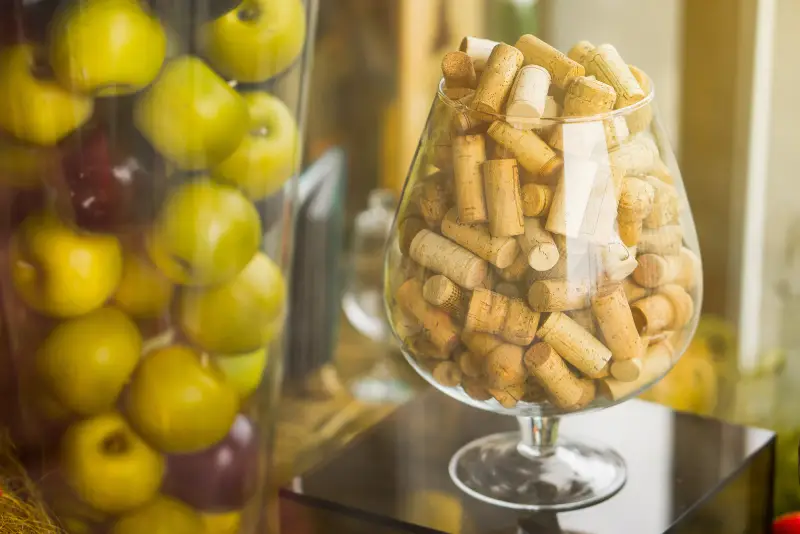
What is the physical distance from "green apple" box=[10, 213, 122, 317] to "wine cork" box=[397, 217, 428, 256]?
0.14m

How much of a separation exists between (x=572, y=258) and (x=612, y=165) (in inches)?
1.9

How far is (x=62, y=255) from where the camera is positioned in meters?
0.53

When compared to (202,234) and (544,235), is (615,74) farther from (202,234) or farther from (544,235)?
(202,234)

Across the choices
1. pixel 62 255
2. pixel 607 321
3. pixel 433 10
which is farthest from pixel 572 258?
pixel 433 10

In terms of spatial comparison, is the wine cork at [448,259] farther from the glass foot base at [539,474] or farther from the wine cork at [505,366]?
the glass foot base at [539,474]

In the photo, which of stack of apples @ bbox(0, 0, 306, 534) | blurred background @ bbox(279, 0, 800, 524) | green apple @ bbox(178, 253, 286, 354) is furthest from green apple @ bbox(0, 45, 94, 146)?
blurred background @ bbox(279, 0, 800, 524)

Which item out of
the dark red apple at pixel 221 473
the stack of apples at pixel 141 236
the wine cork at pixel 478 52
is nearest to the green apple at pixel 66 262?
the stack of apples at pixel 141 236

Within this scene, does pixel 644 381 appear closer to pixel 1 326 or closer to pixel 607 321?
pixel 607 321

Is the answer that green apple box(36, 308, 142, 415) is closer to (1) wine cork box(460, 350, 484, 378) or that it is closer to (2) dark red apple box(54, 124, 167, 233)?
(2) dark red apple box(54, 124, 167, 233)

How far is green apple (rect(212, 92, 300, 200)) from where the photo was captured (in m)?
0.56

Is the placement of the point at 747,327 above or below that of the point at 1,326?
below

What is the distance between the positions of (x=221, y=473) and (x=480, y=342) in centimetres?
17

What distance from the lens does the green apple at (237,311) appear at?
0.57 metres

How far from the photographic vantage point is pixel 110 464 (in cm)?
56
